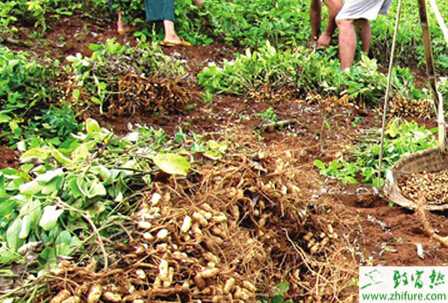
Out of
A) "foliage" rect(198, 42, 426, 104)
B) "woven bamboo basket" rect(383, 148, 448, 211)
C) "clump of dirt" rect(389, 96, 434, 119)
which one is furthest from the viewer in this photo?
"foliage" rect(198, 42, 426, 104)

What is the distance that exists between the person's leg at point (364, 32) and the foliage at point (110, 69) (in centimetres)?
192

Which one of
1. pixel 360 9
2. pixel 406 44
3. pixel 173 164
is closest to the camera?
pixel 173 164

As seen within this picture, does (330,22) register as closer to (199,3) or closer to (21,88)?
(199,3)

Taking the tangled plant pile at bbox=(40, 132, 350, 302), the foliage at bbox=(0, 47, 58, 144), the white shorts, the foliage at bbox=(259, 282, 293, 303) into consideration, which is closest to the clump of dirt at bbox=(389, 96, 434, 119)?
the white shorts

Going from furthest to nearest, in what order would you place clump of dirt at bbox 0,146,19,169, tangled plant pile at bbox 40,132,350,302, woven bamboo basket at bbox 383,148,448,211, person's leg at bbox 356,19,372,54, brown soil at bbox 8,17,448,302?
person's leg at bbox 356,19,372,54, clump of dirt at bbox 0,146,19,169, woven bamboo basket at bbox 383,148,448,211, brown soil at bbox 8,17,448,302, tangled plant pile at bbox 40,132,350,302

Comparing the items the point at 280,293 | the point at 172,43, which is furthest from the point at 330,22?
the point at 280,293

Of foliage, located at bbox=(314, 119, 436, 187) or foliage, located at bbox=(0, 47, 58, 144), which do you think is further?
foliage, located at bbox=(0, 47, 58, 144)

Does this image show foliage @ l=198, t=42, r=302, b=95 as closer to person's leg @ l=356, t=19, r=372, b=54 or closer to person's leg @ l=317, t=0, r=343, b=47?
person's leg @ l=356, t=19, r=372, b=54

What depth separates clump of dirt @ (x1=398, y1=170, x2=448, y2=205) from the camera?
11.8ft

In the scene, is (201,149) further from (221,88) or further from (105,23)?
(105,23)

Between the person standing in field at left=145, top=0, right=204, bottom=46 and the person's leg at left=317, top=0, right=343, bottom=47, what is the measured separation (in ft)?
4.03

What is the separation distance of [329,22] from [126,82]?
252cm

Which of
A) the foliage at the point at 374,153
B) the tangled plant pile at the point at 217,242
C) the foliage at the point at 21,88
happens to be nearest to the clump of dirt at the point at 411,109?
the foliage at the point at 374,153

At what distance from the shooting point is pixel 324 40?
668cm
